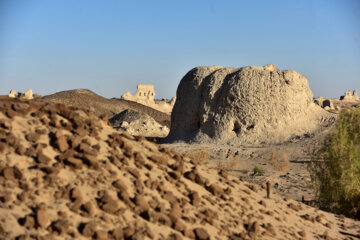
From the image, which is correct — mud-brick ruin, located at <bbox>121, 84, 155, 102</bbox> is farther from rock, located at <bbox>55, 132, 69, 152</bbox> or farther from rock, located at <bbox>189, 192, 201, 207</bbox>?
rock, located at <bbox>55, 132, 69, 152</bbox>

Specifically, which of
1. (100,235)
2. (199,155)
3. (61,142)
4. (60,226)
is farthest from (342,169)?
(199,155)

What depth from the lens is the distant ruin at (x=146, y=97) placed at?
143ft

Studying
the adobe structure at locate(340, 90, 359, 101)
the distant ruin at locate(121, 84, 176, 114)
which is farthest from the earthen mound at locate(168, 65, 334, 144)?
the adobe structure at locate(340, 90, 359, 101)

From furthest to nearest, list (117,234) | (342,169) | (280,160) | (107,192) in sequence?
(280,160) → (342,169) → (107,192) → (117,234)

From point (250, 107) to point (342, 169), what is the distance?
852 cm

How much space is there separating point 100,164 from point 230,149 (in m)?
10.5

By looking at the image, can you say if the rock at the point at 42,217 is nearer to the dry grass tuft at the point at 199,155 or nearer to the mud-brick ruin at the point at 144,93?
the dry grass tuft at the point at 199,155

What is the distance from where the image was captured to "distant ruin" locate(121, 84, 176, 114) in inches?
1714

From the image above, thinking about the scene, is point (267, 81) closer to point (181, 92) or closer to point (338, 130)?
point (181, 92)

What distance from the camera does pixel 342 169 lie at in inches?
306

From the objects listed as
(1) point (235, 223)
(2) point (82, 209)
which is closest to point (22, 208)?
(2) point (82, 209)

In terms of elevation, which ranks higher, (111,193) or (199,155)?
(111,193)

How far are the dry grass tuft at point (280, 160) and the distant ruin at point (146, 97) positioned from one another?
29299 mm

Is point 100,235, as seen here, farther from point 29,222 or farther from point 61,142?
point 61,142
